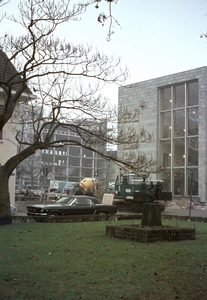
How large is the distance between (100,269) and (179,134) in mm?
38540

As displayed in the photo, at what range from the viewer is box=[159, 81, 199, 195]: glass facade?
4117cm

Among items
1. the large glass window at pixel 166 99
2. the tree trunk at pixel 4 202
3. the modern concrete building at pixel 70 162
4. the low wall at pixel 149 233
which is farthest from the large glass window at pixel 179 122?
the modern concrete building at pixel 70 162

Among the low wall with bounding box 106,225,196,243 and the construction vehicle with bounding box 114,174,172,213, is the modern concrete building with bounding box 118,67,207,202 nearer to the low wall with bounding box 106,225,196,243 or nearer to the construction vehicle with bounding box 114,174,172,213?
the construction vehicle with bounding box 114,174,172,213

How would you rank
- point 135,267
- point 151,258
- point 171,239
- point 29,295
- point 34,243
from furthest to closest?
point 171,239
point 34,243
point 151,258
point 135,267
point 29,295

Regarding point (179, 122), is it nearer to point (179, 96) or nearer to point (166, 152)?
point (179, 96)

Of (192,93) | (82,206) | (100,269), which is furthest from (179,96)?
(100,269)

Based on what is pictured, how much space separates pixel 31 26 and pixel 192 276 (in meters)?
8.75

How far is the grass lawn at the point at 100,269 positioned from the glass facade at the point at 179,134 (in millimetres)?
32062

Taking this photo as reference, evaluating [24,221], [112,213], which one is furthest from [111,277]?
[112,213]

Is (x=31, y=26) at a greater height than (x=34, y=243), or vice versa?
(x=31, y=26)

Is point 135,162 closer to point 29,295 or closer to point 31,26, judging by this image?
point 31,26

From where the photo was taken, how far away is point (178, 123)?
4372 centimetres

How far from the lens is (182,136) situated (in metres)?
42.4

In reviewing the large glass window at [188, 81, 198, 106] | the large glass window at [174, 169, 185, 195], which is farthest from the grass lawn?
the large glass window at [188, 81, 198, 106]
